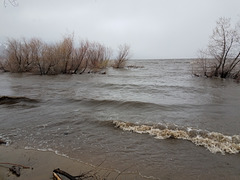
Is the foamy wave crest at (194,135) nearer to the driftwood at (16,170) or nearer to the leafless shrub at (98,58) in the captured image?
the driftwood at (16,170)

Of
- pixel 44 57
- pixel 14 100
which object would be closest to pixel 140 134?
pixel 14 100

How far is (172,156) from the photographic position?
171 inches

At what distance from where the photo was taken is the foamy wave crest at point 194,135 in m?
4.72

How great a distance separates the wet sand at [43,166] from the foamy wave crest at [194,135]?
255 cm

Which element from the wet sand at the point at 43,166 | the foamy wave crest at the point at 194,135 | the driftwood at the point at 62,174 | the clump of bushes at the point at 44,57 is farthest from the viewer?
the clump of bushes at the point at 44,57

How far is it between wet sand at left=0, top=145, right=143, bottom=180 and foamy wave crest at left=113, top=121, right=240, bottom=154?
2.55 metres

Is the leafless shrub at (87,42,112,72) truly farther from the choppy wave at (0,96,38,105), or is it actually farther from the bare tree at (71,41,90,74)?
the choppy wave at (0,96,38,105)

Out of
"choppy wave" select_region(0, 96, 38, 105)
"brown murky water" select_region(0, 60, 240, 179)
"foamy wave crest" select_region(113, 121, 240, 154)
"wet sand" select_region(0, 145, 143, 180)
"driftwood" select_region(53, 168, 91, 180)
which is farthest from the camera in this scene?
"choppy wave" select_region(0, 96, 38, 105)

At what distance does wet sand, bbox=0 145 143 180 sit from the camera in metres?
3.41

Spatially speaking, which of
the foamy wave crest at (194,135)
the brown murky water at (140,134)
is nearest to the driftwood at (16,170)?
the brown murky water at (140,134)

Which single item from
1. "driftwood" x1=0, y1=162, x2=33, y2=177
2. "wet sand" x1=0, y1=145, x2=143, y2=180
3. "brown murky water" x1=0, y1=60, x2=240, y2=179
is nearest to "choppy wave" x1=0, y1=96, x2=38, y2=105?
"brown murky water" x1=0, y1=60, x2=240, y2=179

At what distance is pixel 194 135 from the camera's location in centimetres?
561

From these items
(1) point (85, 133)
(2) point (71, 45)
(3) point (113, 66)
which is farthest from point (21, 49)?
(1) point (85, 133)

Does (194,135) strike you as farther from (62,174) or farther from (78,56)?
(78,56)
